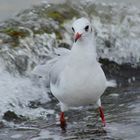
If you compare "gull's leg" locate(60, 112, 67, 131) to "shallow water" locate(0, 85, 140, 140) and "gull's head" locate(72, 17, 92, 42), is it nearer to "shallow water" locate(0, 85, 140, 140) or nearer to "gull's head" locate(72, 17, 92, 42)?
"shallow water" locate(0, 85, 140, 140)

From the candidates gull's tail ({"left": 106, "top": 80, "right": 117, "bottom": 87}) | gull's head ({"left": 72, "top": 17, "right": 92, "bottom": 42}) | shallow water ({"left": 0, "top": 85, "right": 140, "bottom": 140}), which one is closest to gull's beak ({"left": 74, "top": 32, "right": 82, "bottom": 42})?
gull's head ({"left": 72, "top": 17, "right": 92, "bottom": 42})

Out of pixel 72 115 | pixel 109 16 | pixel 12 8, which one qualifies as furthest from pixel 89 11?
pixel 72 115

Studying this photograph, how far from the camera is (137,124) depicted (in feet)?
25.1

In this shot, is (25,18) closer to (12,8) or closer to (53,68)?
(12,8)

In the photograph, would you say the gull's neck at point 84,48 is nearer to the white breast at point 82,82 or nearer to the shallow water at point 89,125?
the white breast at point 82,82

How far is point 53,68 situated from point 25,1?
6.15 meters

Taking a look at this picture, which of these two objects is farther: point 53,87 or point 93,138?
point 53,87

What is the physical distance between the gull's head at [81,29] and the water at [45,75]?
120 centimetres

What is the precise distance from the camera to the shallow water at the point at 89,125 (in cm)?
751

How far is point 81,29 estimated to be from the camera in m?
7.32

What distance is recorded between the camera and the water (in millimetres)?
7891

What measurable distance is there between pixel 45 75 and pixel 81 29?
1732 millimetres

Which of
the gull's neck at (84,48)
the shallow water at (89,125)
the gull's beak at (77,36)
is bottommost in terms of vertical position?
the shallow water at (89,125)

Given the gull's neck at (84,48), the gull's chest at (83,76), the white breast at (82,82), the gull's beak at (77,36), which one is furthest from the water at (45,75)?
the gull's beak at (77,36)
